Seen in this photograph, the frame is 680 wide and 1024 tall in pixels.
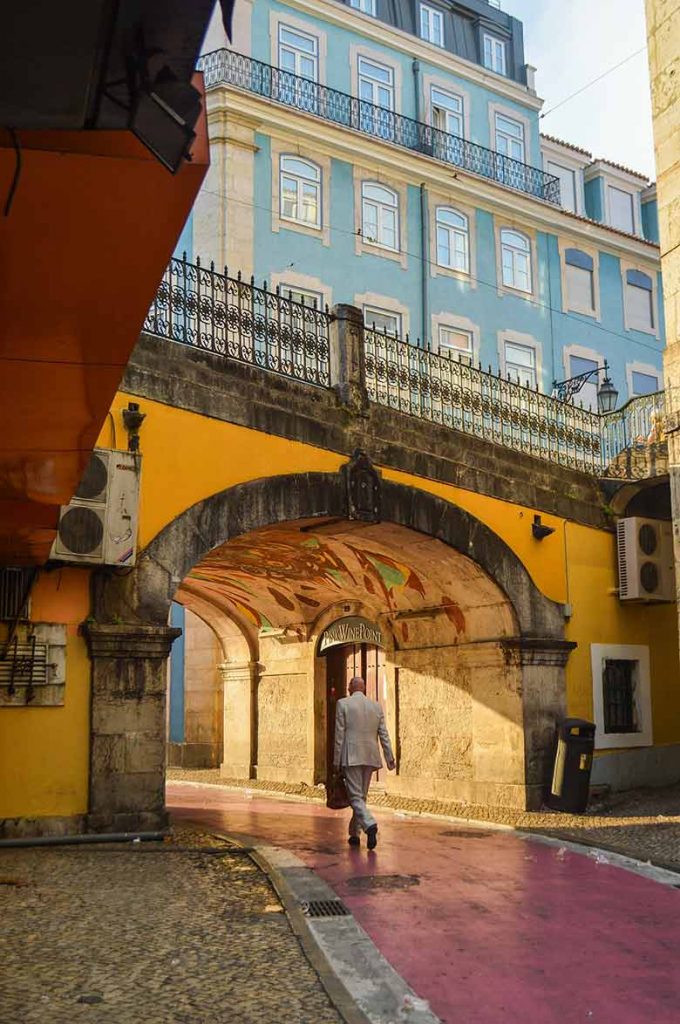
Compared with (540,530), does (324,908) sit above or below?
below

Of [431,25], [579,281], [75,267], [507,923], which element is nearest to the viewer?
[75,267]

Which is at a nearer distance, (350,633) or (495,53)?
(350,633)

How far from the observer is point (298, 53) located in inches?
924

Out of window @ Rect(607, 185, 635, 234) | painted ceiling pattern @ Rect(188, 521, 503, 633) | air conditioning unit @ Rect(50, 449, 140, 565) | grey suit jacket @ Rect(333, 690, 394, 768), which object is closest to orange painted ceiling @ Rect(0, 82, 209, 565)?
air conditioning unit @ Rect(50, 449, 140, 565)

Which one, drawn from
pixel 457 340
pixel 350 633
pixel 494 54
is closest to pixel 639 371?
pixel 457 340

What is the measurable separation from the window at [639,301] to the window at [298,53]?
9.95m

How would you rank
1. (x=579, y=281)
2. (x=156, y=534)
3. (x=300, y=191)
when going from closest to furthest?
1. (x=156, y=534)
2. (x=300, y=191)
3. (x=579, y=281)

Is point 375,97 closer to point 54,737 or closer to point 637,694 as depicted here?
point 637,694

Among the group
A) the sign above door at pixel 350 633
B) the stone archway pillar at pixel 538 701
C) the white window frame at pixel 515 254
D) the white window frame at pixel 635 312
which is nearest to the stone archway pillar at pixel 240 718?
the sign above door at pixel 350 633

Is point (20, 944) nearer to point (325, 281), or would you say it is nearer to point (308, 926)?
point (308, 926)

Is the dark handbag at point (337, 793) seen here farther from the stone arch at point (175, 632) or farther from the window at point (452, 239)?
the window at point (452, 239)

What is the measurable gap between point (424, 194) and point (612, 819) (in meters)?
16.0

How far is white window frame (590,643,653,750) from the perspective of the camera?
1470 centimetres

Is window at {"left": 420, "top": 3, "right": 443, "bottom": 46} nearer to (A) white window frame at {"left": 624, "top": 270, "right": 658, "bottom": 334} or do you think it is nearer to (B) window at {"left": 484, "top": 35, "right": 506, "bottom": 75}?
(B) window at {"left": 484, "top": 35, "right": 506, "bottom": 75}
